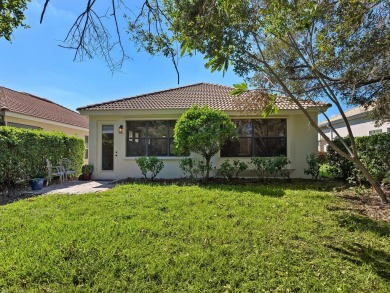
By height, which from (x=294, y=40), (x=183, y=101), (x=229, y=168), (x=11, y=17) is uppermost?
(x=294, y=40)

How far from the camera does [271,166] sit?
11367mm

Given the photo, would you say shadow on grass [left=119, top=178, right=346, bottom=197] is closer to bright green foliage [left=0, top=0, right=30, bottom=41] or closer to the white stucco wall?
the white stucco wall

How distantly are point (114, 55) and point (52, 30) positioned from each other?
1.12 m

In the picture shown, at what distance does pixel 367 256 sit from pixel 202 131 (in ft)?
23.3

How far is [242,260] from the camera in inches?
153

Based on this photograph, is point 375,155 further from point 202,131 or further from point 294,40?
point 202,131

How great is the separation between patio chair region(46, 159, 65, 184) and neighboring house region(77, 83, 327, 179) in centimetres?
149

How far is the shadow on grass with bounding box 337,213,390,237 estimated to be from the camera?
522cm

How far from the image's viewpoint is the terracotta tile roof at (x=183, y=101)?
12.8 meters

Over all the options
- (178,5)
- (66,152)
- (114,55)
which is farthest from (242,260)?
(66,152)

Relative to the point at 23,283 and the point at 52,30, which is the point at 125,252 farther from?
the point at 52,30

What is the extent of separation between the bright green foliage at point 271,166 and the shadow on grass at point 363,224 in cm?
536

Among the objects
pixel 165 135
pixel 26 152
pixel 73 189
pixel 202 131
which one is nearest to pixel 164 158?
pixel 165 135

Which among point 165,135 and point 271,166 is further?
point 165,135
